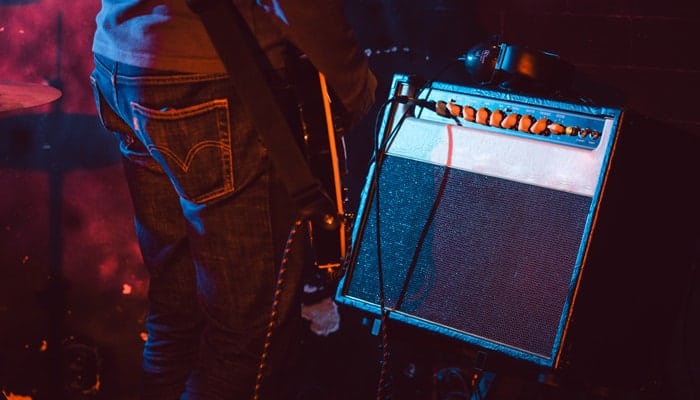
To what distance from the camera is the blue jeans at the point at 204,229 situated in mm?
932

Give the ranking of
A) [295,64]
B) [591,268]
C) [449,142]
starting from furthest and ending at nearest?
[449,142] < [591,268] < [295,64]

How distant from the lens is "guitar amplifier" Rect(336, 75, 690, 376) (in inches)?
43.2

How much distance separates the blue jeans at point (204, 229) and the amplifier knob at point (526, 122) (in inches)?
20.5

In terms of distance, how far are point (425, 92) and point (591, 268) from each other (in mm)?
530

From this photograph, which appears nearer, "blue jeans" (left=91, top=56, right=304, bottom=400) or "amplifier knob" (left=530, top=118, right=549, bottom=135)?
"blue jeans" (left=91, top=56, right=304, bottom=400)

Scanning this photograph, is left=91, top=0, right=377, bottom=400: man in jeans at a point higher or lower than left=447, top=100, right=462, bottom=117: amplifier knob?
lower

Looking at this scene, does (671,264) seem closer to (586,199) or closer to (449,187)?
(586,199)

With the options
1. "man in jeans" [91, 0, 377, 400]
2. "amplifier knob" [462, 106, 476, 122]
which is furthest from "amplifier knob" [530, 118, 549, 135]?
"man in jeans" [91, 0, 377, 400]

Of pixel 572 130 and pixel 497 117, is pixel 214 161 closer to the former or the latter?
pixel 497 117

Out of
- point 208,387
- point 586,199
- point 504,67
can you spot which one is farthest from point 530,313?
point 208,387

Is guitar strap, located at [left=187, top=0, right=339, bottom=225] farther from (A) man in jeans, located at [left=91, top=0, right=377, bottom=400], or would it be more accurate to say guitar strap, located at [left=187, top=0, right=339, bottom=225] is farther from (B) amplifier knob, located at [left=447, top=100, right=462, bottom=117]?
(B) amplifier knob, located at [left=447, top=100, right=462, bottom=117]

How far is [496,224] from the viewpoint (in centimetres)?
118

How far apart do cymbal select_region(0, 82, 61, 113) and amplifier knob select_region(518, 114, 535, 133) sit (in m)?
1.03

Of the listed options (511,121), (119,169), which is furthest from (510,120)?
(119,169)
